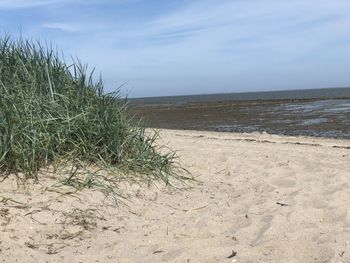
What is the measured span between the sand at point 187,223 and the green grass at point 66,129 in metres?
0.26

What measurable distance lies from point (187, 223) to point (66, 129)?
1.79 m

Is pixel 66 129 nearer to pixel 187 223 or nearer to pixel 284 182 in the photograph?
pixel 187 223

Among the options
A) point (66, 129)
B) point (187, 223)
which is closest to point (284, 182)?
point (187, 223)

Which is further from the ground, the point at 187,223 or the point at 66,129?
the point at 66,129

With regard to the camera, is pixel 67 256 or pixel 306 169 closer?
pixel 67 256

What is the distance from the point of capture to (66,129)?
4.92m

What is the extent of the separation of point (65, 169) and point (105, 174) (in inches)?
16.9

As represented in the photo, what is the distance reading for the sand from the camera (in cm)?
325

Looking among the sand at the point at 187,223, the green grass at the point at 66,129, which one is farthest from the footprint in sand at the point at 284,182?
the green grass at the point at 66,129

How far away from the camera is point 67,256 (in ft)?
10.6

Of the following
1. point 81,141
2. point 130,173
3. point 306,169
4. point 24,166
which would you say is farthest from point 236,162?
point 24,166

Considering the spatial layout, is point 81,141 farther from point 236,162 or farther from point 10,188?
point 236,162

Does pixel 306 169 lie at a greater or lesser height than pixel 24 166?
lesser

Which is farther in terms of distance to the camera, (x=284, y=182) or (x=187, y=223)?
(x=284, y=182)
